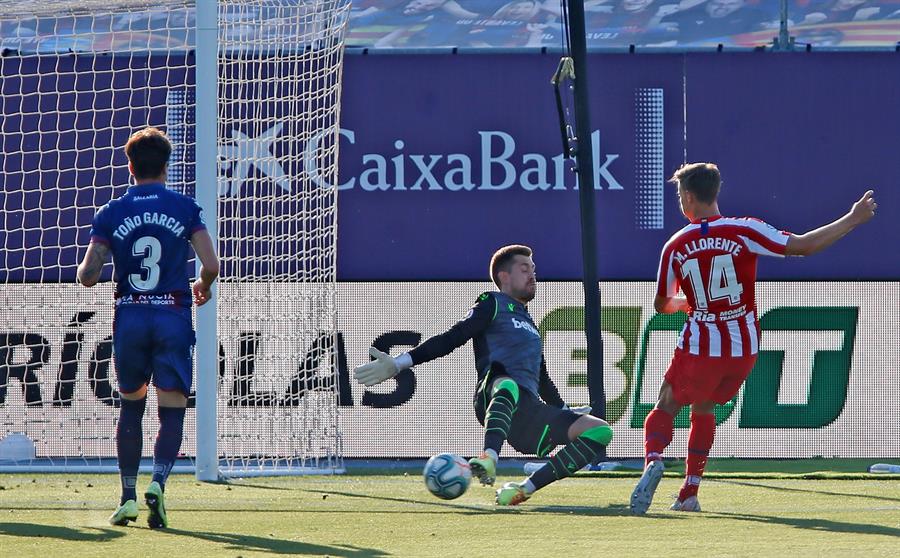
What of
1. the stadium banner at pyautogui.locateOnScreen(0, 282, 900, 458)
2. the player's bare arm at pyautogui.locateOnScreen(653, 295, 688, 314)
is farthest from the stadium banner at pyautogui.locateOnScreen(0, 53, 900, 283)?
the player's bare arm at pyautogui.locateOnScreen(653, 295, 688, 314)

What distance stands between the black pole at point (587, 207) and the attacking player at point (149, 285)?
3.60 meters

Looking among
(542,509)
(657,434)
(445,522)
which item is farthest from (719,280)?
(445,522)

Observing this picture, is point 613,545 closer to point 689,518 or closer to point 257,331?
point 689,518

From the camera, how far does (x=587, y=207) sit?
859cm

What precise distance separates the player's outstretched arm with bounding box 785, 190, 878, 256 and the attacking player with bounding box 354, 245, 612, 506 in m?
1.12

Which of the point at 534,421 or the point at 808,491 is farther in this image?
the point at 808,491

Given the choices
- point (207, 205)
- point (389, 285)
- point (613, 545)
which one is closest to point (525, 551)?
point (613, 545)

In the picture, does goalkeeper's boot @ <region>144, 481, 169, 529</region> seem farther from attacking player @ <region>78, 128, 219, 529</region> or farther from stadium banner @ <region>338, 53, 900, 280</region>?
stadium banner @ <region>338, 53, 900, 280</region>

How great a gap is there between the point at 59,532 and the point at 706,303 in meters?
2.69

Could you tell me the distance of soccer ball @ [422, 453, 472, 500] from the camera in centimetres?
574

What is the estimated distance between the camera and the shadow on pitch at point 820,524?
202 inches

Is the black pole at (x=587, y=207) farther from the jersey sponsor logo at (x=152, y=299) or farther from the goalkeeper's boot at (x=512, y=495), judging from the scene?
the jersey sponsor logo at (x=152, y=299)

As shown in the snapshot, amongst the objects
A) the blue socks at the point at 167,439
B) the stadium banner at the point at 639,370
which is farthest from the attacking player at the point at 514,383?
the stadium banner at the point at 639,370

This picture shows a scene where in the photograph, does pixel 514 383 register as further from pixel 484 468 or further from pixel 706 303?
pixel 706 303
